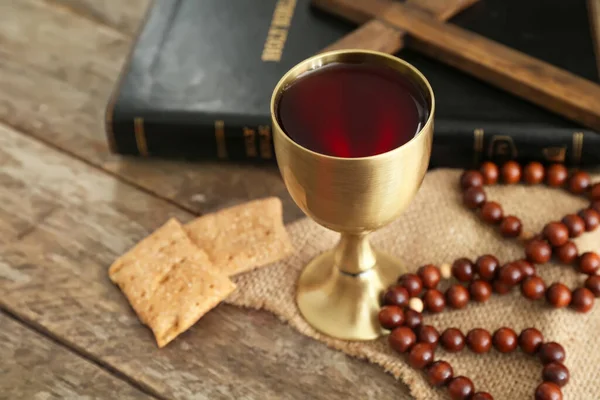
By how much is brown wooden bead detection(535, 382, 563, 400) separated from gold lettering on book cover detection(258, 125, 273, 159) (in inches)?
15.7

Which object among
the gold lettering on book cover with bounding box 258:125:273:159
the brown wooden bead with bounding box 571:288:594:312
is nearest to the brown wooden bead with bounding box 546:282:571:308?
the brown wooden bead with bounding box 571:288:594:312

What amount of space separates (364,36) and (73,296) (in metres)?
0.46

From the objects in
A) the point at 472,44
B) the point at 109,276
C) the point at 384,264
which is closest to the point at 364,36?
the point at 472,44

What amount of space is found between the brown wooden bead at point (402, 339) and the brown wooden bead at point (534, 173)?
26 cm

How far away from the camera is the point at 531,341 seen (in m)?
0.68

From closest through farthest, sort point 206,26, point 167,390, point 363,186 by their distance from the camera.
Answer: point 363,186 → point 167,390 → point 206,26

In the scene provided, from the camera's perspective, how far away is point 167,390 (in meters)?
0.67

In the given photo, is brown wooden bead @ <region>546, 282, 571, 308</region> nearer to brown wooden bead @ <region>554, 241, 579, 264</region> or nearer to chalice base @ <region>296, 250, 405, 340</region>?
brown wooden bead @ <region>554, 241, 579, 264</region>

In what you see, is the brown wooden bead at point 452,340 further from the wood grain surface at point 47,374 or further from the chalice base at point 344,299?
the wood grain surface at point 47,374

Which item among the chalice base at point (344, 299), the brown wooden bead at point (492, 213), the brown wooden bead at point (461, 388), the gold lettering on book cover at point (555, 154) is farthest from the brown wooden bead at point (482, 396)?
the gold lettering on book cover at point (555, 154)

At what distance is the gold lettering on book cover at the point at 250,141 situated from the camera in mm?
851

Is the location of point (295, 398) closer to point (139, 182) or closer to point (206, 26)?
point (139, 182)

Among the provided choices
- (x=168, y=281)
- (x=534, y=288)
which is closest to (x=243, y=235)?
(x=168, y=281)

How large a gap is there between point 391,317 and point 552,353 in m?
0.15
